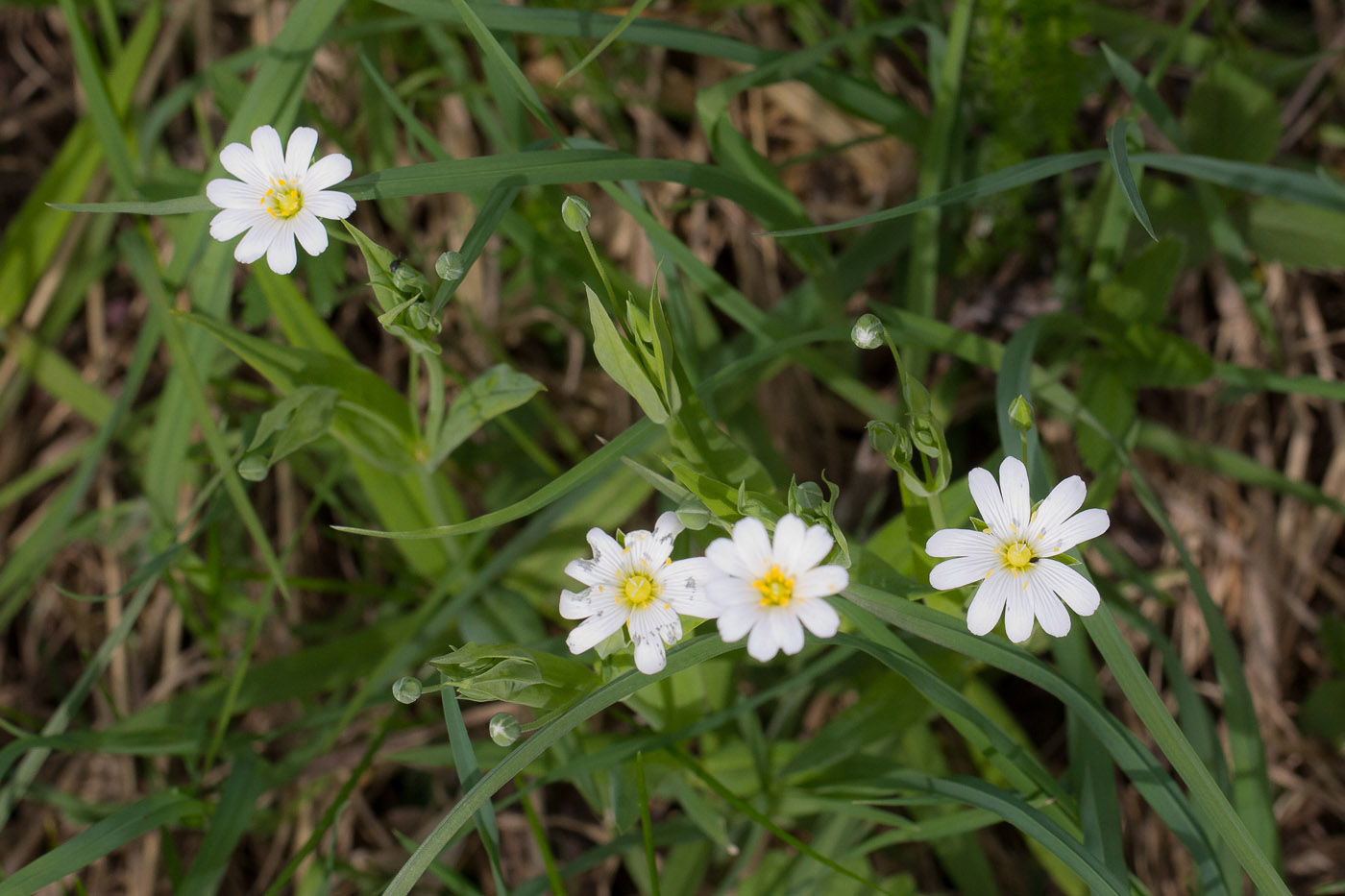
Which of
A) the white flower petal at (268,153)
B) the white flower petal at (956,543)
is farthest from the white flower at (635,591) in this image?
the white flower petal at (268,153)

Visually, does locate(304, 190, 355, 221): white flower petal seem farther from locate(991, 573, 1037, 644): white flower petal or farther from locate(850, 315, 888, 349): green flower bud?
locate(991, 573, 1037, 644): white flower petal

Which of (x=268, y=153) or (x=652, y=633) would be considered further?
(x=268, y=153)

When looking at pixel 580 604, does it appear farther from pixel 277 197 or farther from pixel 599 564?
pixel 277 197

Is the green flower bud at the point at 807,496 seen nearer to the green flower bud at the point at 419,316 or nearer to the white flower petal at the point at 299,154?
the green flower bud at the point at 419,316

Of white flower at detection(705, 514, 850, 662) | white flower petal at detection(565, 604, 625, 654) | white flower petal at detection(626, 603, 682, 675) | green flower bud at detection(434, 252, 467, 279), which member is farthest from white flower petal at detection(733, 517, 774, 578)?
green flower bud at detection(434, 252, 467, 279)

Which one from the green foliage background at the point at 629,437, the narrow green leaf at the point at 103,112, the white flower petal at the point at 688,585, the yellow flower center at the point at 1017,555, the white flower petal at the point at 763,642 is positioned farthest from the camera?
the narrow green leaf at the point at 103,112

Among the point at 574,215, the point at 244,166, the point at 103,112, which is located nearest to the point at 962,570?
the point at 574,215

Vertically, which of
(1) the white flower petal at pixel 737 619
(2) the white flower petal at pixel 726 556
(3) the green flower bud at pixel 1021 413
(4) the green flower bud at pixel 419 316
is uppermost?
(4) the green flower bud at pixel 419 316
